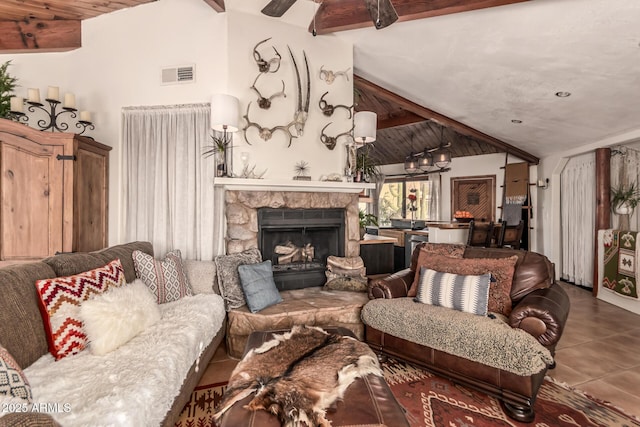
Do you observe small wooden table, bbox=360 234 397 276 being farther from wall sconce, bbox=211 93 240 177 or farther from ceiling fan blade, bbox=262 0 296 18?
ceiling fan blade, bbox=262 0 296 18

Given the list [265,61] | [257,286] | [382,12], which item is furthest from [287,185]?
[382,12]

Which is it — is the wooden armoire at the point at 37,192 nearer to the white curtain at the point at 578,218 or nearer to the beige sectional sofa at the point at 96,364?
the beige sectional sofa at the point at 96,364

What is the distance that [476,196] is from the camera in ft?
23.0

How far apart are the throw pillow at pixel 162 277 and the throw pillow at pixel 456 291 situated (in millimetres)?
2002

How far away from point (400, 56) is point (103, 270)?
3.63 m

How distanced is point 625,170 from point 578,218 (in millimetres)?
978

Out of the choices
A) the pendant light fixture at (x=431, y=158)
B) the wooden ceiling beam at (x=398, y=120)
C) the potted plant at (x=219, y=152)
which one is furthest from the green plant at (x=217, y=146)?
the wooden ceiling beam at (x=398, y=120)

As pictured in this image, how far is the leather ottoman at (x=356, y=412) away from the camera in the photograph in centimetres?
122

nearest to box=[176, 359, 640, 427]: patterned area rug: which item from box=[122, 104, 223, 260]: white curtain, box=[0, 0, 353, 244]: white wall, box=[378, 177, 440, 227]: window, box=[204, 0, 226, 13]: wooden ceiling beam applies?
box=[122, 104, 223, 260]: white curtain

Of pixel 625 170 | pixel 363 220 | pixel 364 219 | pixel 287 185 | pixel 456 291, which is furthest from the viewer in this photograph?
pixel 364 219

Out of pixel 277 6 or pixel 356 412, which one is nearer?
pixel 356 412

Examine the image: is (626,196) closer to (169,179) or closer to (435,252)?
(435,252)

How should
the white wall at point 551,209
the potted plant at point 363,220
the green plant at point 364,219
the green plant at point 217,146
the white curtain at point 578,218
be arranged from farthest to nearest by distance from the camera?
the white wall at point 551,209 → the white curtain at point 578,218 → the green plant at point 364,219 → the potted plant at point 363,220 → the green plant at point 217,146

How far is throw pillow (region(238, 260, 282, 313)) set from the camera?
2705 mm
